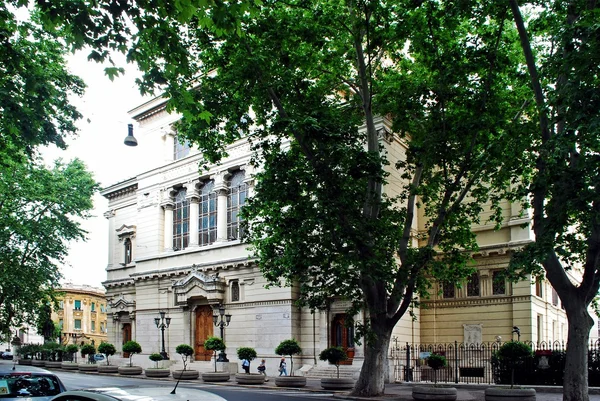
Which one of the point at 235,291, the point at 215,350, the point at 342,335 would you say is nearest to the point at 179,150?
the point at 235,291

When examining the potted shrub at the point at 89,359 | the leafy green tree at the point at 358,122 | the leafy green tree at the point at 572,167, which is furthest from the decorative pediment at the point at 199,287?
the leafy green tree at the point at 572,167

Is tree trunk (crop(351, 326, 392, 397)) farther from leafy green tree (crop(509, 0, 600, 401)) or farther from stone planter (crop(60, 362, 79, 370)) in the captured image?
stone planter (crop(60, 362, 79, 370))

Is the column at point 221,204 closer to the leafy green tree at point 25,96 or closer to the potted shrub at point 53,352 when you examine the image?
the leafy green tree at point 25,96

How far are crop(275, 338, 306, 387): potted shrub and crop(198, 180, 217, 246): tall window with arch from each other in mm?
9973

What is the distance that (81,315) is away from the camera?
90.4m

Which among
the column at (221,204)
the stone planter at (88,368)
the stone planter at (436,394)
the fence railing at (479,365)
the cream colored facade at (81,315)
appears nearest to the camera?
the stone planter at (436,394)

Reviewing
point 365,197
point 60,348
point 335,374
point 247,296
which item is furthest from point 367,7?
point 60,348

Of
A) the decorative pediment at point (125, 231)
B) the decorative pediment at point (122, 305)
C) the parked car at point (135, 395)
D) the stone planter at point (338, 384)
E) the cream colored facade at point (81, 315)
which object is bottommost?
the cream colored facade at point (81, 315)

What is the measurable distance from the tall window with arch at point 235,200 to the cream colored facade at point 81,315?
2212 inches

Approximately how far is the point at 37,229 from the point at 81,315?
5508 centimetres

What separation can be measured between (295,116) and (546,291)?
62.7 ft

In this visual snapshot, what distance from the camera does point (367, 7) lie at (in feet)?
61.5

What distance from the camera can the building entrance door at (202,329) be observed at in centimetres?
3841

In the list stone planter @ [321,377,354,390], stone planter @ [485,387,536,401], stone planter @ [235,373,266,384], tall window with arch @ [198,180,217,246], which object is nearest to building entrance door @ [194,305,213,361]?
tall window with arch @ [198,180,217,246]
